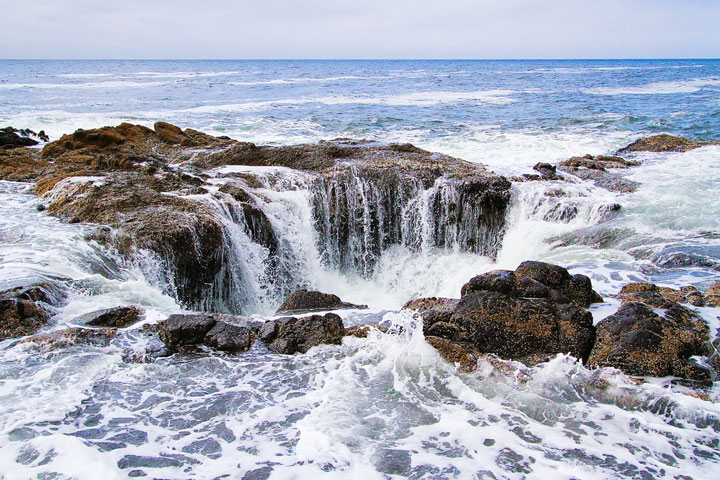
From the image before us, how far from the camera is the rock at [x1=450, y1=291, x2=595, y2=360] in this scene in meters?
5.31

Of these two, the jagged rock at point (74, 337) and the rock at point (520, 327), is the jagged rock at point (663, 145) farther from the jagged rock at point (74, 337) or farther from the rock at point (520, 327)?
the jagged rock at point (74, 337)

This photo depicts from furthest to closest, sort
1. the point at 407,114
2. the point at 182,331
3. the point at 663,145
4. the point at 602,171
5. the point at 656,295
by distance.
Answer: the point at 407,114 < the point at 663,145 < the point at 602,171 < the point at 656,295 < the point at 182,331

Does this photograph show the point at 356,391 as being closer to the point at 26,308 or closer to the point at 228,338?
the point at 228,338

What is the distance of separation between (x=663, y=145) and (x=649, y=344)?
13.8m

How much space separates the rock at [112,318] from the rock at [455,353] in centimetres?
358

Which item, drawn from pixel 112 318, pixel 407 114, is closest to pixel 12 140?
pixel 112 318

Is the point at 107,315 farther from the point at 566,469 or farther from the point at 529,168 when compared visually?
the point at 529,168

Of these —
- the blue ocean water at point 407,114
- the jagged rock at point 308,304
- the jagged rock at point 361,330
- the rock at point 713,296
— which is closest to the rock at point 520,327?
the jagged rock at point 361,330

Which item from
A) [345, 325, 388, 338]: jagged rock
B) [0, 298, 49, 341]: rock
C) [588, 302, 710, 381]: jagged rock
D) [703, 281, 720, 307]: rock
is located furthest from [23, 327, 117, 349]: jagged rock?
[703, 281, 720, 307]: rock

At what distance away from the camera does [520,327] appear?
5.46 m

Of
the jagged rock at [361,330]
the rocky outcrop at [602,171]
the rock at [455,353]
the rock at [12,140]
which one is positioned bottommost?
the jagged rock at [361,330]

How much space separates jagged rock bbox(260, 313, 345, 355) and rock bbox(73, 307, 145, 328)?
1651 millimetres

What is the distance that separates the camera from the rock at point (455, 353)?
5227 millimetres

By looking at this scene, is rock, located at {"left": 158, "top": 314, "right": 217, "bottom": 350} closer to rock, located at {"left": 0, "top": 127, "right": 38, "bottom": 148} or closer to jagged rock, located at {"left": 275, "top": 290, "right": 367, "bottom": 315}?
jagged rock, located at {"left": 275, "top": 290, "right": 367, "bottom": 315}
